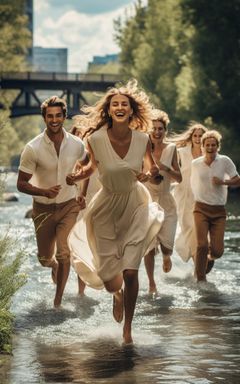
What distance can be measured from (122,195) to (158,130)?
13.5 ft

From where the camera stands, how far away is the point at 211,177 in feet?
49.5

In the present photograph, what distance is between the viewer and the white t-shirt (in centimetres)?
1504

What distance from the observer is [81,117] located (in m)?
11.7

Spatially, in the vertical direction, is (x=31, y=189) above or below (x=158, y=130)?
below

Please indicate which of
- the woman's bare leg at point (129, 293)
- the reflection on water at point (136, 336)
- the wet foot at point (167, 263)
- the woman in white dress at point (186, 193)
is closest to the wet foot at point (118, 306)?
the reflection on water at point (136, 336)

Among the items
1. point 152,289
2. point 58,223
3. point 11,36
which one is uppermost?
point 11,36

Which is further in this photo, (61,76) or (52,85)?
(61,76)

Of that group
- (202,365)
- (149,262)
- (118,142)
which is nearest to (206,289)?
(149,262)

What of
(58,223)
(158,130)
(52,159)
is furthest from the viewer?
(158,130)

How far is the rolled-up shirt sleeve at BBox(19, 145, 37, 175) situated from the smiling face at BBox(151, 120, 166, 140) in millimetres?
2821

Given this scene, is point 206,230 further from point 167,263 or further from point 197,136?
point 197,136

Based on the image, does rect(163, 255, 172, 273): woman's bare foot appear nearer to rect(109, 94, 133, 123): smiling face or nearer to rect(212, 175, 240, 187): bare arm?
rect(212, 175, 240, 187): bare arm

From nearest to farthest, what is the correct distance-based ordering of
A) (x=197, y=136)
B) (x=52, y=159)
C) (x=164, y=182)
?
1. (x=52, y=159)
2. (x=164, y=182)
3. (x=197, y=136)

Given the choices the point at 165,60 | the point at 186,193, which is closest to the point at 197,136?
the point at 186,193
